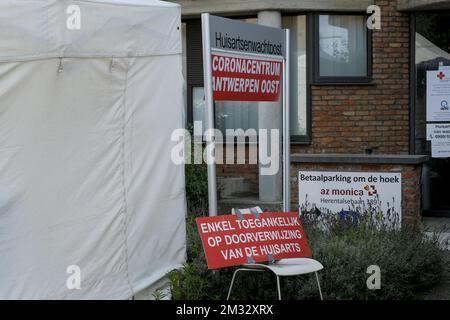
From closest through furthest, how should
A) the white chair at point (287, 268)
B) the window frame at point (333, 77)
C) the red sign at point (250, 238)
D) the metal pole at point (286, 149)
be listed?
the white chair at point (287, 268), the red sign at point (250, 238), the metal pole at point (286, 149), the window frame at point (333, 77)

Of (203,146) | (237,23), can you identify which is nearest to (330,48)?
(203,146)

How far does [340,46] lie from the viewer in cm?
1069

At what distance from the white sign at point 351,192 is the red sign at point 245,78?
1.72m

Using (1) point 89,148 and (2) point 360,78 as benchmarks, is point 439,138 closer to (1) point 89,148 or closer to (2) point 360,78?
(2) point 360,78

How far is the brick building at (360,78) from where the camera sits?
10.4 m

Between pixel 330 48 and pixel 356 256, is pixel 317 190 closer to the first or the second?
pixel 356 256

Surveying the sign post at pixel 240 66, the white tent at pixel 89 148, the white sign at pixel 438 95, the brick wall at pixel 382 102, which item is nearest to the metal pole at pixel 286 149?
the sign post at pixel 240 66

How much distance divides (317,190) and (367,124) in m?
2.61

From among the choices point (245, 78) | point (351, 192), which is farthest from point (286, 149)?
point (351, 192)

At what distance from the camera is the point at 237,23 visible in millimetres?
6129

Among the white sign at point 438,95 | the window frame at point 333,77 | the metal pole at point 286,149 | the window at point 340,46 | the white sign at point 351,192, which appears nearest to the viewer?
the metal pole at point 286,149

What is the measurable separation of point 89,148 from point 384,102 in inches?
229

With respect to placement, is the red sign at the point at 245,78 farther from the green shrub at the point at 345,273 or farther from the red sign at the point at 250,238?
the green shrub at the point at 345,273

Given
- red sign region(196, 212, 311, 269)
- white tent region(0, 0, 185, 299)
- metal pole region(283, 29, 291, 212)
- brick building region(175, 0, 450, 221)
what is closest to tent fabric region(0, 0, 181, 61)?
white tent region(0, 0, 185, 299)
